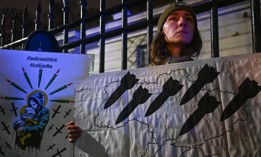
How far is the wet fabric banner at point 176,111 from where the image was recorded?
1484 millimetres

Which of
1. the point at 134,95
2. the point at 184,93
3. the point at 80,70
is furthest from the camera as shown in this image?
the point at 80,70

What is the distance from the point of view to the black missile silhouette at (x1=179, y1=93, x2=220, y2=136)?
1.57 meters

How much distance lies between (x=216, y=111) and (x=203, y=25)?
20.1 feet

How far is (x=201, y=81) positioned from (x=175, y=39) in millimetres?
403

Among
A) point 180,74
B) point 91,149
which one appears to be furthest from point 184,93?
point 91,149

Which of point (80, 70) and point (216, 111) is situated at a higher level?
point (80, 70)

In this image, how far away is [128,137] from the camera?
5.72 ft

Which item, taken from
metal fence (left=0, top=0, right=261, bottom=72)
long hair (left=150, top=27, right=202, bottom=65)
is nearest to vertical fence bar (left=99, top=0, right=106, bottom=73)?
metal fence (left=0, top=0, right=261, bottom=72)

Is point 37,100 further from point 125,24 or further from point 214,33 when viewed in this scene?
point 214,33

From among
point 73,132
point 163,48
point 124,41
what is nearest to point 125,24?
point 124,41

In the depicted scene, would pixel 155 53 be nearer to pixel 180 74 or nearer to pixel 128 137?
pixel 180 74

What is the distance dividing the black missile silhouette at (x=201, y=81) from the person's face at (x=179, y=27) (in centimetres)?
34

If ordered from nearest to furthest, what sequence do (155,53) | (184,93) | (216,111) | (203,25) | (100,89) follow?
(216,111)
(184,93)
(100,89)
(155,53)
(203,25)

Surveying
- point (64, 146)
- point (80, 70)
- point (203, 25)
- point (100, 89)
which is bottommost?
point (64, 146)
